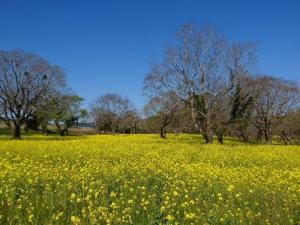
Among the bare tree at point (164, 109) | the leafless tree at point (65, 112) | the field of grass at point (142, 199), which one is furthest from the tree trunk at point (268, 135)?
the field of grass at point (142, 199)

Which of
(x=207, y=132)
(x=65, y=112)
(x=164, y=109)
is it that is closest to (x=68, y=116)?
(x=65, y=112)

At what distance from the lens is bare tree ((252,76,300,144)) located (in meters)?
51.1

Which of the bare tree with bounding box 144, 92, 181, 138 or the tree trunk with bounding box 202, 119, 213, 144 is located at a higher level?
the bare tree with bounding box 144, 92, 181, 138

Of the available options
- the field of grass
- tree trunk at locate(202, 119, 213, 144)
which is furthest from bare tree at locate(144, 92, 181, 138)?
the field of grass

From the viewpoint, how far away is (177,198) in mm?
8000

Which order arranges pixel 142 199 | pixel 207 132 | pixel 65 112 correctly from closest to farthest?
pixel 142 199 → pixel 207 132 → pixel 65 112

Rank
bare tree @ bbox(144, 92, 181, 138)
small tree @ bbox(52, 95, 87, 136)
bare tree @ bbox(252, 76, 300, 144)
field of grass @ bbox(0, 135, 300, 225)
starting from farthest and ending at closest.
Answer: small tree @ bbox(52, 95, 87, 136) < bare tree @ bbox(252, 76, 300, 144) < bare tree @ bbox(144, 92, 181, 138) < field of grass @ bbox(0, 135, 300, 225)

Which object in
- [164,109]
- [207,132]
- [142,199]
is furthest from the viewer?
[164,109]

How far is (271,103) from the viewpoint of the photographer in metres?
51.6

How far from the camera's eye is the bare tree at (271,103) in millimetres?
51125

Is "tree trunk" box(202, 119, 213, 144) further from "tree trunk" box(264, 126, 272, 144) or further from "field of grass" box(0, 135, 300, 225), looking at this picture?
"field of grass" box(0, 135, 300, 225)

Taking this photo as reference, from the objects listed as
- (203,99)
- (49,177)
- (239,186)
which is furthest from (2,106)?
(239,186)

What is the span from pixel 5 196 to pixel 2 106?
35.4m

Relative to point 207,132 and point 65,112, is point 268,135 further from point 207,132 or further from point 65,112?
point 65,112
